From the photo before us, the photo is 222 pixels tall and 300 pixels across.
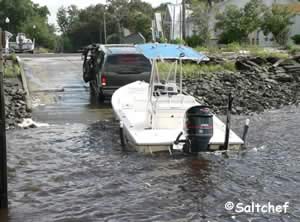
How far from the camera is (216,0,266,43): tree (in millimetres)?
49250

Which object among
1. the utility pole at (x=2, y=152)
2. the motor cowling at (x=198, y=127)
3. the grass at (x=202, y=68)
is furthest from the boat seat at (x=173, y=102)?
the grass at (x=202, y=68)

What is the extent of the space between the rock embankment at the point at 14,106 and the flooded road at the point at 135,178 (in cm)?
114

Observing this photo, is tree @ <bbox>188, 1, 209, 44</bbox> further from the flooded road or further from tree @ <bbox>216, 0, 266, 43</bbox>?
the flooded road

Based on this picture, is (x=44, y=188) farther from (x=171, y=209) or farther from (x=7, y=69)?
(x=7, y=69)

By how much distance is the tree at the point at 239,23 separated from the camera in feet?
162

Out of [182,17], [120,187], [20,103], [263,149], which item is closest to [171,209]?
[120,187]

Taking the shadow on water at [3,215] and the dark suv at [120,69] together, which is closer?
the shadow on water at [3,215]

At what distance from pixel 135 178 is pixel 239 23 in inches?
1599

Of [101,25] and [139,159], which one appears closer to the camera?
[139,159]

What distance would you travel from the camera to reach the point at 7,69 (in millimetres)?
25641

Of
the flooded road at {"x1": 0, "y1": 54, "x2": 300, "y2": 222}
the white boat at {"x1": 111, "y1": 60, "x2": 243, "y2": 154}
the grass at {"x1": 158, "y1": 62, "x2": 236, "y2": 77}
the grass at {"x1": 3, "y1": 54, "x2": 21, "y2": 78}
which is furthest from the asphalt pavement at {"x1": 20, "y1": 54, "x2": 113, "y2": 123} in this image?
the grass at {"x1": 158, "y1": 62, "x2": 236, "y2": 77}

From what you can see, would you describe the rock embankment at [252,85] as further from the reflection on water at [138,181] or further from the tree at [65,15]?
the tree at [65,15]

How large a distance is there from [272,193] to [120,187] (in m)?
2.48

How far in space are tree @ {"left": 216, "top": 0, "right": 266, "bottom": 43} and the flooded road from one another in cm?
3417
